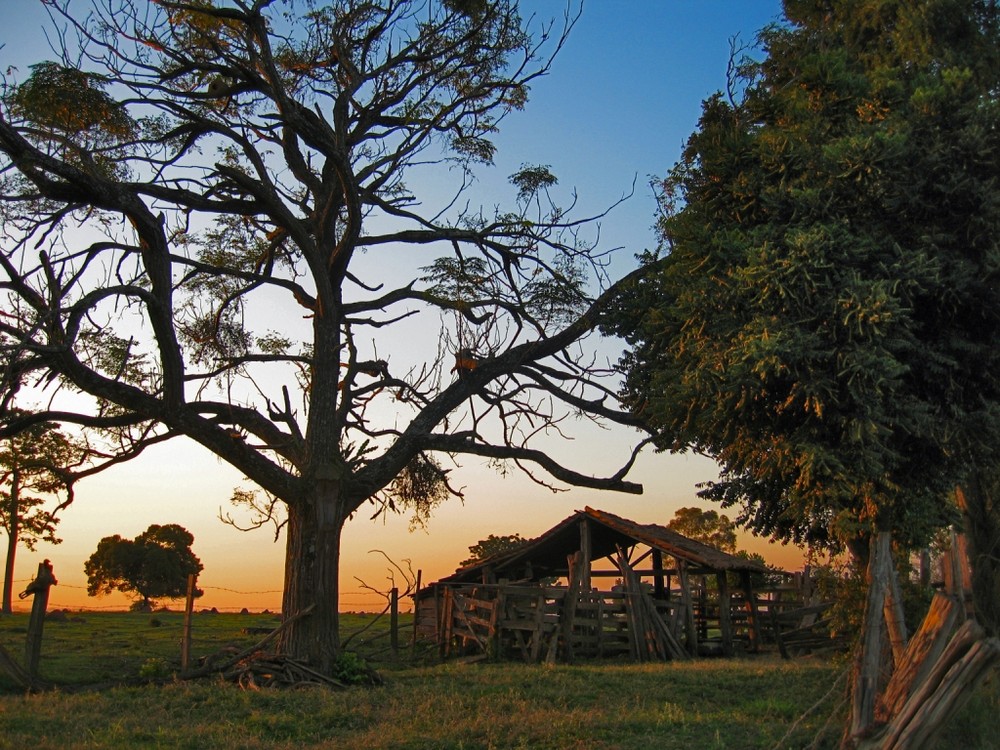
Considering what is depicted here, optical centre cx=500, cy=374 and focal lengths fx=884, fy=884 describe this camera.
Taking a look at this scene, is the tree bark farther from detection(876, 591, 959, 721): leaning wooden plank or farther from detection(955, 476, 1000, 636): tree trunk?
detection(955, 476, 1000, 636): tree trunk

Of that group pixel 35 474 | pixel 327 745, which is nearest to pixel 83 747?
pixel 327 745

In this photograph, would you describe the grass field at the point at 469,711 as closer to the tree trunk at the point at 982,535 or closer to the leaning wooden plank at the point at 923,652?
the leaning wooden plank at the point at 923,652

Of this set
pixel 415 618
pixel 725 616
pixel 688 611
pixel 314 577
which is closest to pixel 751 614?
pixel 725 616

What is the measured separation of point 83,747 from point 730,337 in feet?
32.9

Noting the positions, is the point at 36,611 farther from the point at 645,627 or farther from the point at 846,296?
the point at 645,627

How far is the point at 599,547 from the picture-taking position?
97.8 ft

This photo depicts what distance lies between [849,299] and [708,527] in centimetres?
4764

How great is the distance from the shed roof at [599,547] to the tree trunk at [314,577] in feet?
33.1

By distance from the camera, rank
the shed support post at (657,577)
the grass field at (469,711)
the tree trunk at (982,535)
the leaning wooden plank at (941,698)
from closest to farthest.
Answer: the leaning wooden plank at (941,698) → the grass field at (469,711) → the tree trunk at (982,535) → the shed support post at (657,577)

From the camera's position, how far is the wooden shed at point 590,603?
925 inches

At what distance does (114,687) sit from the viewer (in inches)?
614

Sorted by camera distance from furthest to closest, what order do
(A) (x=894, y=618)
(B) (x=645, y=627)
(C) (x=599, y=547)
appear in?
(C) (x=599, y=547)
(B) (x=645, y=627)
(A) (x=894, y=618)

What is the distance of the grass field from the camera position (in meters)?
10.6

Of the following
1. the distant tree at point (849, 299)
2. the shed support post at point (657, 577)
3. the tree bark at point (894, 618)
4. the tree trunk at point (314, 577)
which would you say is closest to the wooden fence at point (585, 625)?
the shed support post at point (657, 577)
